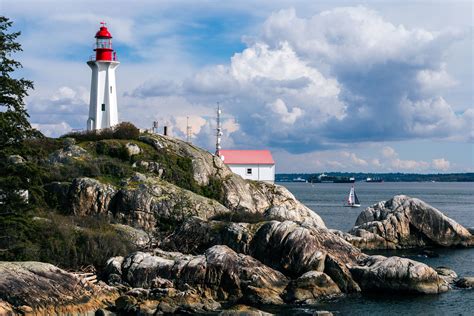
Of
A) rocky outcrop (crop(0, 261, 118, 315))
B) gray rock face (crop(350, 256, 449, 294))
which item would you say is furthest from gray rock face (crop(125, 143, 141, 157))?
gray rock face (crop(350, 256, 449, 294))

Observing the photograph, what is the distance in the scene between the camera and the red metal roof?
84456 millimetres

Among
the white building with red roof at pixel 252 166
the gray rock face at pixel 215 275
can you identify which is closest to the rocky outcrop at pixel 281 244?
the gray rock face at pixel 215 275

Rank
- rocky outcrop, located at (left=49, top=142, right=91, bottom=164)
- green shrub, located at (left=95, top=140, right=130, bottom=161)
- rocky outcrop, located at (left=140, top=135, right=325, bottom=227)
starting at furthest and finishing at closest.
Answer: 1. rocky outcrop, located at (left=140, top=135, right=325, bottom=227)
2. green shrub, located at (left=95, top=140, right=130, bottom=161)
3. rocky outcrop, located at (left=49, top=142, right=91, bottom=164)

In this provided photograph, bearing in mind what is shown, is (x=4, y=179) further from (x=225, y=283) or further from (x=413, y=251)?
(x=413, y=251)

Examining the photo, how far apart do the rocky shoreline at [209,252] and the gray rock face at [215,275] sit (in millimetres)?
61

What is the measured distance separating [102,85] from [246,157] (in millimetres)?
27783

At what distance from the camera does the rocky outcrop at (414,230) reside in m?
60.9

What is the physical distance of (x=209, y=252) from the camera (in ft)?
125

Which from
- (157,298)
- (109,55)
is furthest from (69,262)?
(109,55)

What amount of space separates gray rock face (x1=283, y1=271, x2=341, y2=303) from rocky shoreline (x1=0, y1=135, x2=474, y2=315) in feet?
0.23

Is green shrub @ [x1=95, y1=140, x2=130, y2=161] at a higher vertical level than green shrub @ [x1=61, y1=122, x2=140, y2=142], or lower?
lower

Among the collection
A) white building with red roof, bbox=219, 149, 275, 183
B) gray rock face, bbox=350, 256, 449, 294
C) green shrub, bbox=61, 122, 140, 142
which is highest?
green shrub, bbox=61, 122, 140, 142

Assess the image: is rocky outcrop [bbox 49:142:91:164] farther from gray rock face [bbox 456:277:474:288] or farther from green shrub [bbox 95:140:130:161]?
gray rock face [bbox 456:277:474:288]

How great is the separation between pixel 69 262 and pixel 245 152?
164ft
